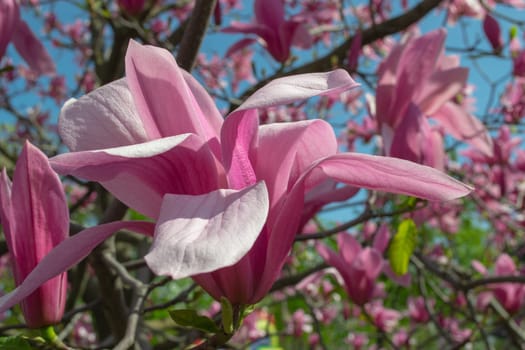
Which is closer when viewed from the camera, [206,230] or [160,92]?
[206,230]

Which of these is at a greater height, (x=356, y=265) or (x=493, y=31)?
(x=493, y=31)

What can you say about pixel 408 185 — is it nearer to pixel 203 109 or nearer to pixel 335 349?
pixel 203 109

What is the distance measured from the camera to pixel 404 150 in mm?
1045

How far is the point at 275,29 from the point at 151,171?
→ 3.69ft

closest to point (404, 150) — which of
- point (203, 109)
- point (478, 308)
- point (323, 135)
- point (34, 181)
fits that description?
point (323, 135)

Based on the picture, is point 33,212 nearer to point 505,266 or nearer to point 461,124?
point 461,124

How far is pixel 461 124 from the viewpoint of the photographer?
46.8 inches

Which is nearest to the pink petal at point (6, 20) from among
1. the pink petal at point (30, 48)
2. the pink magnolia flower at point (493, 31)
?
the pink petal at point (30, 48)

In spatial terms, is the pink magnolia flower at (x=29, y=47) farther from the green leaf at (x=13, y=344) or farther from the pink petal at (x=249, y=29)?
the green leaf at (x=13, y=344)

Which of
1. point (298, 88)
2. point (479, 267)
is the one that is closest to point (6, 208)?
point (298, 88)

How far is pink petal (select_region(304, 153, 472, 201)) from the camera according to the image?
52 centimetres

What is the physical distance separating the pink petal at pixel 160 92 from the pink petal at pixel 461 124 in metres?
0.77

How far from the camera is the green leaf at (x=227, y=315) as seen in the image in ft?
1.84

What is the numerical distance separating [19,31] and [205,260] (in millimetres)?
1084
